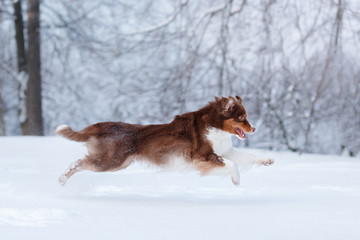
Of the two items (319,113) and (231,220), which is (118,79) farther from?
(231,220)

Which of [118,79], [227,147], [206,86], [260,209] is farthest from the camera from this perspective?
[118,79]

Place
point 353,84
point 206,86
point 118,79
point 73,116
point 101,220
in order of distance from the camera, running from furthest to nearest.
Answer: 1. point 73,116
2. point 118,79
3. point 206,86
4. point 353,84
5. point 101,220

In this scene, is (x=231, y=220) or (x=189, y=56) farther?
(x=189, y=56)

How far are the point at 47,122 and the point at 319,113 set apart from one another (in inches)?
297

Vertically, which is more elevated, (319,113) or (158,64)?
(158,64)

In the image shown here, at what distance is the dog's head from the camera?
4.92 m

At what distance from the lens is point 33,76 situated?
426 inches

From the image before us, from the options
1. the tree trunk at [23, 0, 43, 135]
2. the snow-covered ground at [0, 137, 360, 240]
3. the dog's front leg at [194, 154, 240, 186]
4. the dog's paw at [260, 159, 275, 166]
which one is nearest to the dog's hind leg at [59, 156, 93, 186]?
the snow-covered ground at [0, 137, 360, 240]

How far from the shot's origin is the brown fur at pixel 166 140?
496cm

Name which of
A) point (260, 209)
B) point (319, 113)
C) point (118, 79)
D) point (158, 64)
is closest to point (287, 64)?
point (319, 113)

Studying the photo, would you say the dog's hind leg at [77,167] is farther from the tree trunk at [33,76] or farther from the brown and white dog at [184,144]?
the tree trunk at [33,76]

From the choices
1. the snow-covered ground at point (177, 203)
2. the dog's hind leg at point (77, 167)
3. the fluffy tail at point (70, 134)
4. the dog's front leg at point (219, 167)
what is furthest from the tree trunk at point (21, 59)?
the dog's front leg at point (219, 167)

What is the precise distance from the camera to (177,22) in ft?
32.1

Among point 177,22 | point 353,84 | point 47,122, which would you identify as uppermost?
point 177,22
